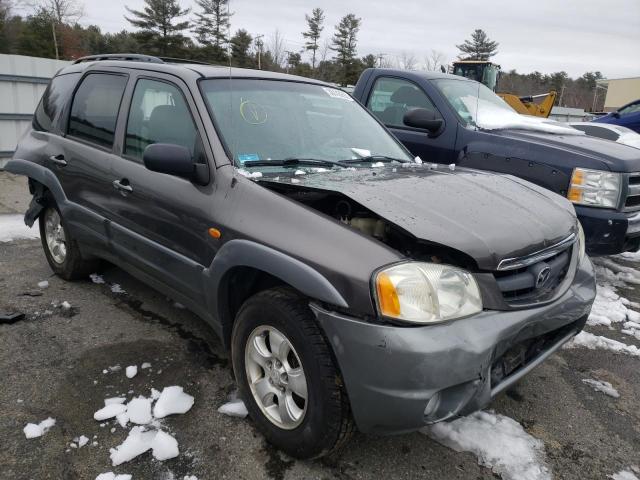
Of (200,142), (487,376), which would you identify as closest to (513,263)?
(487,376)

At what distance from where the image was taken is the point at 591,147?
4.57 meters

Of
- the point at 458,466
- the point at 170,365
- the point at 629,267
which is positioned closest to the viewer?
the point at 458,466

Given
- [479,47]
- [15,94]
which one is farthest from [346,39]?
[15,94]

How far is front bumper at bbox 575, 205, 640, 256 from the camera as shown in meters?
4.21

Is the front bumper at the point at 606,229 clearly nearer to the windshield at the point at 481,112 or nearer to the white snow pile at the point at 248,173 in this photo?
the windshield at the point at 481,112

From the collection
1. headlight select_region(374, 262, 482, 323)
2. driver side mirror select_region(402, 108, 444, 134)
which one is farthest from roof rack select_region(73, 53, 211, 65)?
headlight select_region(374, 262, 482, 323)

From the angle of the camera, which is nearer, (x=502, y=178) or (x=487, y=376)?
(x=487, y=376)

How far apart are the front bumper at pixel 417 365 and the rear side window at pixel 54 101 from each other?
3218 millimetres

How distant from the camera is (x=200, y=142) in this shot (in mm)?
2793

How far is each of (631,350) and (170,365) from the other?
3207 millimetres

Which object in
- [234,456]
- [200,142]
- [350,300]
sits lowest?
[234,456]

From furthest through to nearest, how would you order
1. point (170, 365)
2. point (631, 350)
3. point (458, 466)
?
point (631, 350) < point (170, 365) < point (458, 466)

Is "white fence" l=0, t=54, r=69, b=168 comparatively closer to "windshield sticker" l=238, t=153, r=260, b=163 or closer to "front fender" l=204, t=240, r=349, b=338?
"windshield sticker" l=238, t=153, r=260, b=163

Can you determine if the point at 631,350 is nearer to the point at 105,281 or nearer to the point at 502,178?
the point at 502,178
